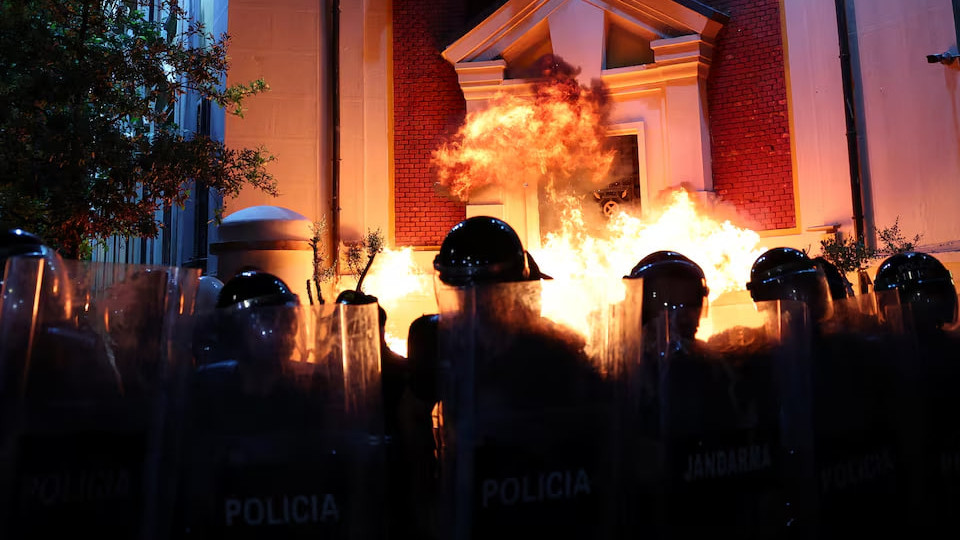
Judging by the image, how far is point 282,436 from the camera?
2092mm

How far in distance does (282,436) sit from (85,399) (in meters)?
0.53

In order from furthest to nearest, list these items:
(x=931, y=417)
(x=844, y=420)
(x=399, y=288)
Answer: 1. (x=399, y=288)
2. (x=931, y=417)
3. (x=844, y=420)

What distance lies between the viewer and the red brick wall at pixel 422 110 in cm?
1288

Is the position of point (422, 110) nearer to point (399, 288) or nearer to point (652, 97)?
point (399, 288)

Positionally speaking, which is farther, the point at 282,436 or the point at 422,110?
the point at 422,110

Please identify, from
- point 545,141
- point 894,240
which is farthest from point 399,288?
point 894,240

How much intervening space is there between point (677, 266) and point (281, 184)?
375 inches

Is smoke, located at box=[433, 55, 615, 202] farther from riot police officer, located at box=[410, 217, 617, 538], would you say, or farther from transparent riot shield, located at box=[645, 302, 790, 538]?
riot police officer, located at box=[410, 217, 617, 538]

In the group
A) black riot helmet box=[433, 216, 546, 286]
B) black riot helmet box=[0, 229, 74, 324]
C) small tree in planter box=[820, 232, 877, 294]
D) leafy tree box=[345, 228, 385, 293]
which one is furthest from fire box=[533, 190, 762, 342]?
black riot helmet box=[0, 229, 74, 324]

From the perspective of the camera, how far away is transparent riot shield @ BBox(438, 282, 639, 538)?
2055mm

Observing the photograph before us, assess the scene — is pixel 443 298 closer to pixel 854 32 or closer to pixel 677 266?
pixel 677 266

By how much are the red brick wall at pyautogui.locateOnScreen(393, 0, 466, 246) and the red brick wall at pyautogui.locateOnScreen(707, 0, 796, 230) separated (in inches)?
173

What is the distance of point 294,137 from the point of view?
12547 millimetres

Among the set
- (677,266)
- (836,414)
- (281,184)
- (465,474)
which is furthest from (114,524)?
(281,184)
